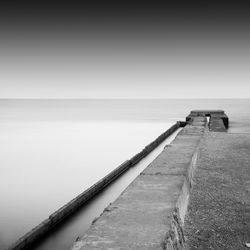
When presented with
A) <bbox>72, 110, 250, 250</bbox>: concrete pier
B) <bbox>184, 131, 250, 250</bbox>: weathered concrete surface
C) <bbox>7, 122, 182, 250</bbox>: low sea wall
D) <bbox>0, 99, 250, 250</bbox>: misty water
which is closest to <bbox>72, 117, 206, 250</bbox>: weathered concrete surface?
<bbox>72, 110, 250, 250</bbox>: concrete pier

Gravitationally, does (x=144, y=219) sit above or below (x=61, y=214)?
above

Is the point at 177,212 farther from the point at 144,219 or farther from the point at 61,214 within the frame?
the point at 61,214

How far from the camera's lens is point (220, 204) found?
3740mm

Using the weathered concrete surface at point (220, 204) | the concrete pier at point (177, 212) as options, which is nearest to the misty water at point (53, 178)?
the concrete pier at point (177, 212)

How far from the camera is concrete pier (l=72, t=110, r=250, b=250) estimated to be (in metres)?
2.22

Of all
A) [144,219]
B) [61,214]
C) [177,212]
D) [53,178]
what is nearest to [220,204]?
[177,212]

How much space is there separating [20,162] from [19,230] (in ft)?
22.8

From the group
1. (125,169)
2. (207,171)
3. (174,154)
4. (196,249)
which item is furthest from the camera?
(125,169)

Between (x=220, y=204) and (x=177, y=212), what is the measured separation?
115 cm

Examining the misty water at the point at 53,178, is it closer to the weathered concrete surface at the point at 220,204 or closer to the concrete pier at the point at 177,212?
the concrete pier at the point at 177,212

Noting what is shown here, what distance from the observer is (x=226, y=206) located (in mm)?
3668

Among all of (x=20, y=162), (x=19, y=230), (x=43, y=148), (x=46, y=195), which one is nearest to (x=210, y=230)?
(x=19, y=230)

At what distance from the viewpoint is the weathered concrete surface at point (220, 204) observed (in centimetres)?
283

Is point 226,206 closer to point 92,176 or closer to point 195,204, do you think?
point 195,204
